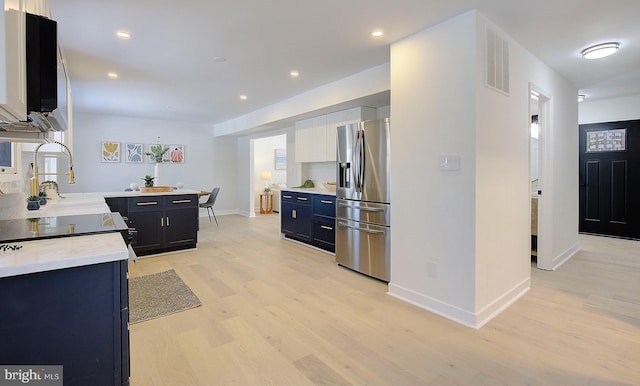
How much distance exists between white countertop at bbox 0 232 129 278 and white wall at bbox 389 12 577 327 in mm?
2250

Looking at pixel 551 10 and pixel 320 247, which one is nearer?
pixel 551 10

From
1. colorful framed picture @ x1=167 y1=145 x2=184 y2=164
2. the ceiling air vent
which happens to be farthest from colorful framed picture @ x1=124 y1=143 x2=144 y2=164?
the ceiling air vent

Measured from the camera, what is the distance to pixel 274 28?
2.77 meters

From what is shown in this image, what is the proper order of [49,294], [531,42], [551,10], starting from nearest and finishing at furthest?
1. [49,294]
2. [551,10]
3. [531,42]

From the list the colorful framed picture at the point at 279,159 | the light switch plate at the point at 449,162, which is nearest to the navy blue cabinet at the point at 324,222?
the light switch plate at the point at 449,162

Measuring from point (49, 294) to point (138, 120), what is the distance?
7.20m

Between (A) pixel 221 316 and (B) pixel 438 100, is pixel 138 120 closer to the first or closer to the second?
(A) pixel 221 316

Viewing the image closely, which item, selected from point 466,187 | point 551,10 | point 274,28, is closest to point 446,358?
point 466,187

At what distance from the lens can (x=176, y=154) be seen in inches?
309

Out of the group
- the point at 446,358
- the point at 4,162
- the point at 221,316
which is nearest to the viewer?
the point at 446,358

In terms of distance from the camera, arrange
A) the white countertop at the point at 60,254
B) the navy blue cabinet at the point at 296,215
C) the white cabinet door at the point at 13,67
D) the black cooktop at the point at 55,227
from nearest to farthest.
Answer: the white cabinet door at the point at 13,67, the white countertop at the point at 60,254, the black cooktop at the point at 55,227, the navy blue cabinet at the point at 296,215

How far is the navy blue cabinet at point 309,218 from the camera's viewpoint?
4.55 metres

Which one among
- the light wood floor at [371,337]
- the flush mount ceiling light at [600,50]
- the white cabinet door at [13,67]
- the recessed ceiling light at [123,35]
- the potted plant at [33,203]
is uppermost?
the recessed ceiling light at [123,35]

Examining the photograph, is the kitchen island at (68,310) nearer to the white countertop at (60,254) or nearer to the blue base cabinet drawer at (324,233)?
the white countertop at (60,254)
